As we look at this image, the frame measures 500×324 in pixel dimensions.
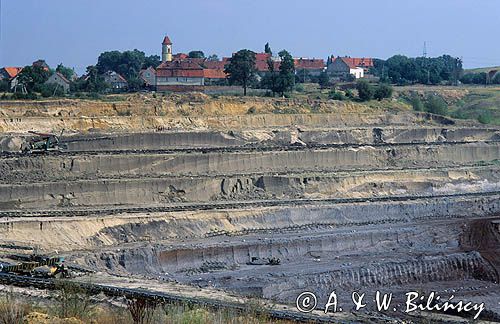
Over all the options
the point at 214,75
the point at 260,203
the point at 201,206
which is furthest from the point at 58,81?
the point at 201,206

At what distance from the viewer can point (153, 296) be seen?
94.8 feet

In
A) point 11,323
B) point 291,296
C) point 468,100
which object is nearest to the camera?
point 11,323

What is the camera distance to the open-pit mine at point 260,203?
40719 millimetres

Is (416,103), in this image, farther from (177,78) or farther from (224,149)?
(224,149)

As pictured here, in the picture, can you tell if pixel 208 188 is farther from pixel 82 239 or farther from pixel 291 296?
pixel 291 296

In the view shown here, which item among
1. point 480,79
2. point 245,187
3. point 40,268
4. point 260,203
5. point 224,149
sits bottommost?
point 260,203

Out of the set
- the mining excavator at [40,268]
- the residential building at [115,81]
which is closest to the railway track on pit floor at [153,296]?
the mining excavator at [40,268]

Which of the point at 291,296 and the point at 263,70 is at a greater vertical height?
the point at 263,70

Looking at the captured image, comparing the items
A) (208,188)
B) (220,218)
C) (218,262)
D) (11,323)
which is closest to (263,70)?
(208,188)

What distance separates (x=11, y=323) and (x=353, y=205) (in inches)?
1352

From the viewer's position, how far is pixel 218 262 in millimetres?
43625

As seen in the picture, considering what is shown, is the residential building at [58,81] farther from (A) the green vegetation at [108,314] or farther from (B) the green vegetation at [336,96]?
(A) the green vegetation at [108,314]

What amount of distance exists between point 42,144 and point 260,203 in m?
14.9

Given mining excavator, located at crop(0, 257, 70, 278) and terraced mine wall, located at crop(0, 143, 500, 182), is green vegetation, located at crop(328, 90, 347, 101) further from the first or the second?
mining excavator, located at crop(0, 257, 70, 278)
